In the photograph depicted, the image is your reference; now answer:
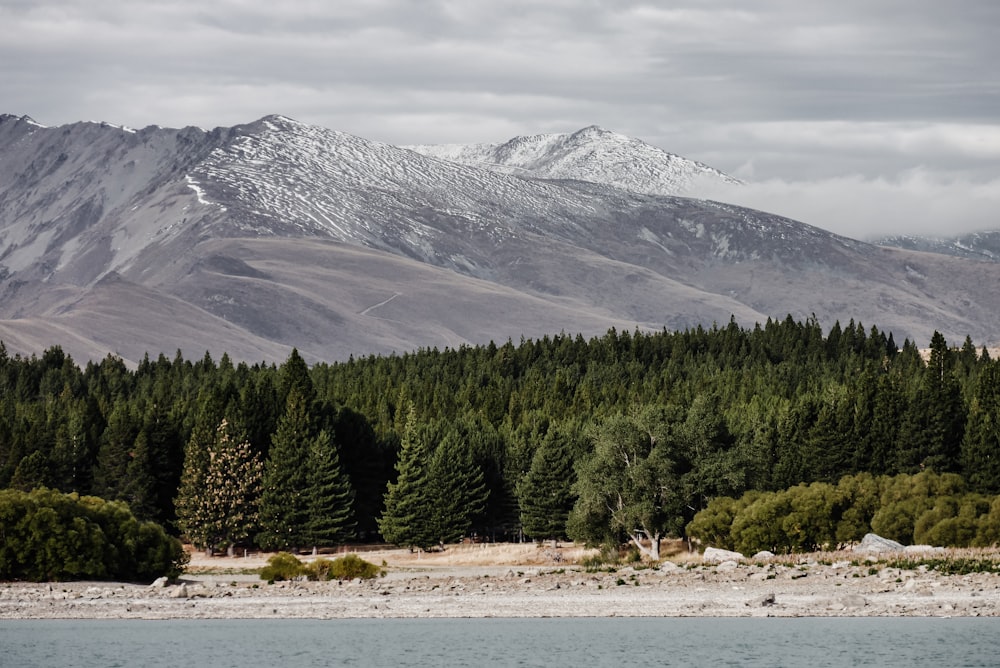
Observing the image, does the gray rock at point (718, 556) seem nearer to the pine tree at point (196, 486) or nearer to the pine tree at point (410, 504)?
the pine tree at point (410, 504)

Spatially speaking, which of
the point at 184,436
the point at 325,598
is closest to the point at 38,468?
the point at 184,436

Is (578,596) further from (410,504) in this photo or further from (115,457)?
(115,457)

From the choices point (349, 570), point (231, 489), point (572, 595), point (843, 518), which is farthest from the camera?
point (231, 489)

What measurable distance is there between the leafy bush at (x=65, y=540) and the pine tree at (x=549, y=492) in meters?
43.5

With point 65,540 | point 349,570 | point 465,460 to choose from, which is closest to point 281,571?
point 349,570

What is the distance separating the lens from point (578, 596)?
91125mm

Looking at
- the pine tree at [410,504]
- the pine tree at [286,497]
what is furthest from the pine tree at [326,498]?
the pine tree at [410,504]

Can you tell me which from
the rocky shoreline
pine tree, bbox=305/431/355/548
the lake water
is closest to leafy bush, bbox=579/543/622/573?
the rocky shoreline

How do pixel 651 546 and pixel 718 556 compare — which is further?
pixel 651 546

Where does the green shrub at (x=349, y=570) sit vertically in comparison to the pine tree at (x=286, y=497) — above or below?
below

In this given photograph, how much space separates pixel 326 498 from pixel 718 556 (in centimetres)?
4274

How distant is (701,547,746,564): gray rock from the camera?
350 feet

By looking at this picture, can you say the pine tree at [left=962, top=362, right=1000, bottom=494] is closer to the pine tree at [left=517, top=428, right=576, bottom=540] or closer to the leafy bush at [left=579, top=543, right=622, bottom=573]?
the leafy bush at [left=579, top=543, right=622, bottom=573]

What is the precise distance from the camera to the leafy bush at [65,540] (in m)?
98.5
